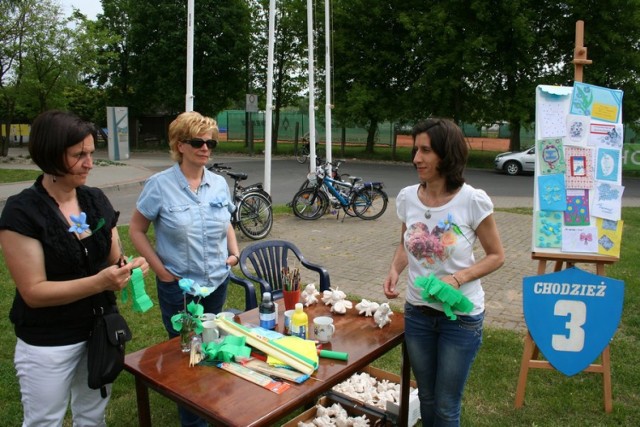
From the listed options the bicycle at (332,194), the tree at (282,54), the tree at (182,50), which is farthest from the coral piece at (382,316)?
the tree at (182,50)

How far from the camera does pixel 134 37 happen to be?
27.9 meters

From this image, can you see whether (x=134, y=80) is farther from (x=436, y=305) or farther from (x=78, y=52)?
(x=436, y=305)

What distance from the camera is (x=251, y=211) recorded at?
26.0ft

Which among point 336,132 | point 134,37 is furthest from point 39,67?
point 336,132

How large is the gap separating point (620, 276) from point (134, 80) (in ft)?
92.4

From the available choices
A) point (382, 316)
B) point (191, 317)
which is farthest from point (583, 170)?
point (191, 317)

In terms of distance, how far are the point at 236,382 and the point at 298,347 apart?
36 centimetres

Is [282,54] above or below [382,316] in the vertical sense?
above

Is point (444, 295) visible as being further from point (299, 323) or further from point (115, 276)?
point (115, 276)

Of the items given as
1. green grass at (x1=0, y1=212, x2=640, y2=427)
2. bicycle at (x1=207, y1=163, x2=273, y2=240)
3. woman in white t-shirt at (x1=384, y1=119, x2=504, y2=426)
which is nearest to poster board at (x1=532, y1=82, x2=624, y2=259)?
green grass at (x1=0, y1=212, x2=640, y2=427)

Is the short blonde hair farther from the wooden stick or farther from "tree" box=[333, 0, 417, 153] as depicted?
"tree" box=[333, 0, 417, 153]

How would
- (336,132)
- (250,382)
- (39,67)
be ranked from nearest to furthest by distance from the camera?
1. (250,382)
2. (39,67)
3. (336,132)

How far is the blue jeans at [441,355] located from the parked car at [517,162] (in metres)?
17.9

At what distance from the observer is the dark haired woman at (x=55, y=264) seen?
1.83 metres
